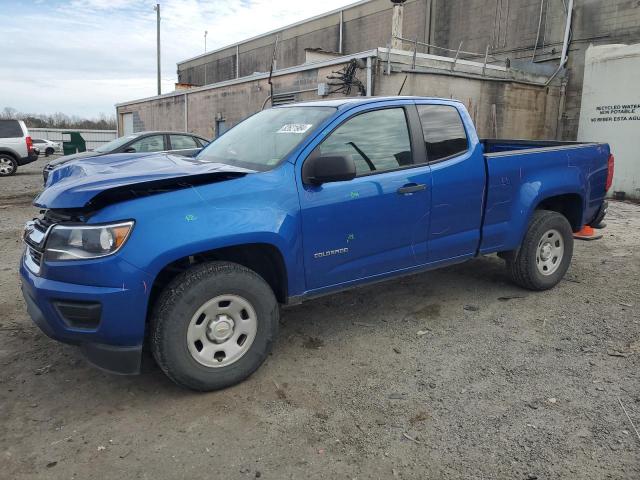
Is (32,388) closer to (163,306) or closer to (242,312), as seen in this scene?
(163,306)

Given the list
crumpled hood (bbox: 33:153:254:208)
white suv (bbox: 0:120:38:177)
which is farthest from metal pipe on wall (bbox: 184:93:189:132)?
crumpled hood (bbox: 33:153:254:208)

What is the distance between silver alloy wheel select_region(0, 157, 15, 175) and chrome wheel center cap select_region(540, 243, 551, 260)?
17928mm

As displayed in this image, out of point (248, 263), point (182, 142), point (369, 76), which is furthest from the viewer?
point (369, 76)

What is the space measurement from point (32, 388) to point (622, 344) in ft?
14.1

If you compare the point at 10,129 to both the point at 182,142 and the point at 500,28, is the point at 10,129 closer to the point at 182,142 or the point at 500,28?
the point at 182,142

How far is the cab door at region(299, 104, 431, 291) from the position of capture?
346cm

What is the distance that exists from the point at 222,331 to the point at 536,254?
10.8 ft

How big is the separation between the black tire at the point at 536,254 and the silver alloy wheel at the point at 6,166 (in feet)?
58.1

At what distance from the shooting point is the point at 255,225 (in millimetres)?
3143

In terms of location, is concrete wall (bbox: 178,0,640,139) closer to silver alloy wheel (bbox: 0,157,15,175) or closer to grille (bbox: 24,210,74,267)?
grille (bbox: 24,210,74,267)

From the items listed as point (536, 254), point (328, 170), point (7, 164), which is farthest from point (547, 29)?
point (7, 164)

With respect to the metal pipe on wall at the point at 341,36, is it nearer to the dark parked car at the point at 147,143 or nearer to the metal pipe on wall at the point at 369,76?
the metal pipe on wall at the point at 369,76

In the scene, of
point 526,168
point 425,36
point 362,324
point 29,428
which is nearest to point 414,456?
point 362,324

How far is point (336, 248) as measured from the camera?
3.54 m
